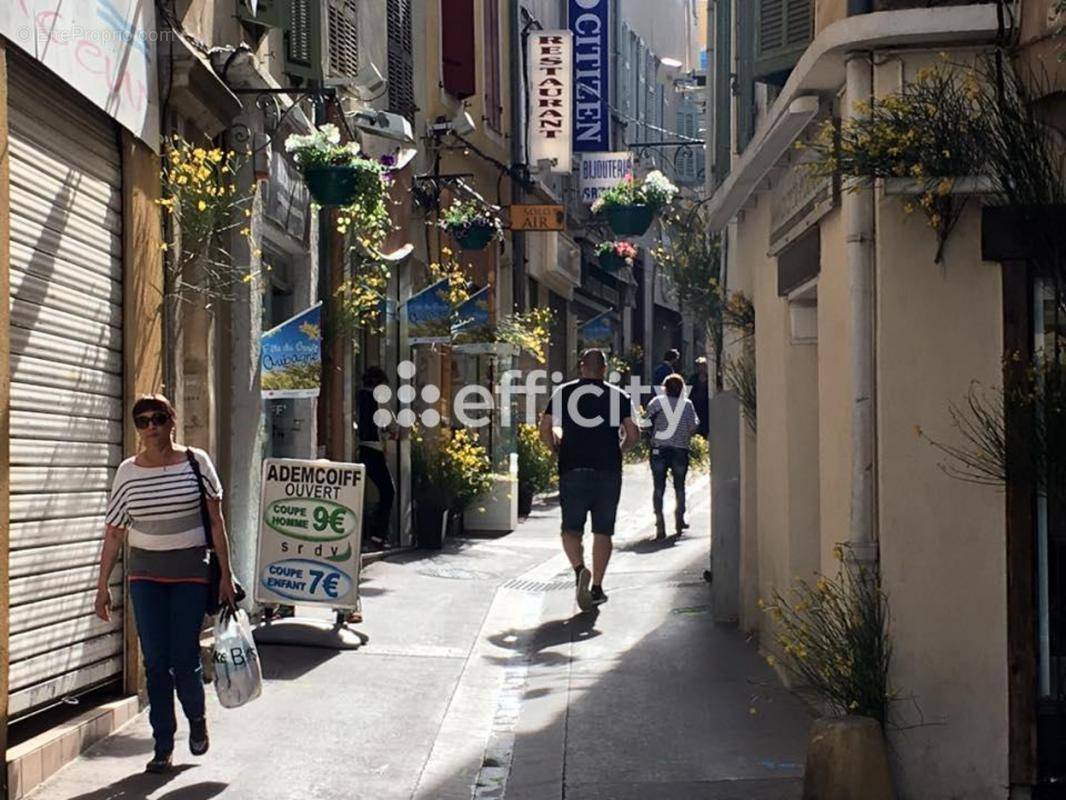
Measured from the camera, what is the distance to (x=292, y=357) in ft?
34.9

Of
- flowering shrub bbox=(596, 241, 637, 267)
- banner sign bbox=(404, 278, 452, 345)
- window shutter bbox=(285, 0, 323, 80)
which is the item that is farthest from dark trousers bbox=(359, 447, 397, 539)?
flowering shrub bbox=(596, 241, 637, 267)

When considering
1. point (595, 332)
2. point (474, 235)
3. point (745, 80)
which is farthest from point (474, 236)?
point (595, 332)

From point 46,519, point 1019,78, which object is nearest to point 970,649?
point 1019,78

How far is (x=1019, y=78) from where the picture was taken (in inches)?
255

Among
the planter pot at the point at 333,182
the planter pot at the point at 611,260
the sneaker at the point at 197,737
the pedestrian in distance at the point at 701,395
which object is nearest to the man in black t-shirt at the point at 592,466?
the planter pot at the point at 333,182

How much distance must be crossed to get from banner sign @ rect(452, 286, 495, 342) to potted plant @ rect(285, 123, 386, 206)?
587cm

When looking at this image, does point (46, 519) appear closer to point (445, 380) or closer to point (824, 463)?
point (824, 463)

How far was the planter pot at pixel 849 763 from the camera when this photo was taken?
6.38m

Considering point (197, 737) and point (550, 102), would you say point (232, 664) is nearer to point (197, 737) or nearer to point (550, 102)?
point (197, 737)

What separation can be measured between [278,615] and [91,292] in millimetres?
3441

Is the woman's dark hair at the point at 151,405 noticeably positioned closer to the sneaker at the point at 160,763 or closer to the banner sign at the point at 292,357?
the sneaker at the point at 160,763

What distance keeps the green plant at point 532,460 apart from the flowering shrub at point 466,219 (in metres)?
3.45

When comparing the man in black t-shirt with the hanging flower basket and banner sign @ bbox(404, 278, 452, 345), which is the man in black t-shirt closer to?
banner sign @ bbox(404, 278, 452, 345)

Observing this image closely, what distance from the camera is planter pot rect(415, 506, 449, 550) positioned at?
15.9 m
